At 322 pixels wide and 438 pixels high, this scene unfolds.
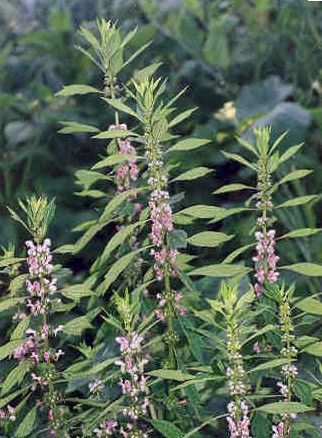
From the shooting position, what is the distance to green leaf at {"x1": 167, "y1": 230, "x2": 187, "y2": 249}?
1.21m

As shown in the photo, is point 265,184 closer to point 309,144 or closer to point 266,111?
point 266,111

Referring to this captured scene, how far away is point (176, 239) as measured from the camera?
1.22 meters

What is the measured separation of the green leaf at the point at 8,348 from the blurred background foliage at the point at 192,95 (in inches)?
34.5

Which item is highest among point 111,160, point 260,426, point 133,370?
point 111,160

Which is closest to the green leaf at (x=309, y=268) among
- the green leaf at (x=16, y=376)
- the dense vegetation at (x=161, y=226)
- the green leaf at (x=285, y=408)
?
the dense vegetation at (x=161, y=226)

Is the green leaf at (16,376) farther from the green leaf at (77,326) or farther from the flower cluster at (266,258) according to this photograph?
the flower cluster at (266,258)

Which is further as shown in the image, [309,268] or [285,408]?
[309,268]

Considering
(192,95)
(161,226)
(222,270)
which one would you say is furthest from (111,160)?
(192,95)

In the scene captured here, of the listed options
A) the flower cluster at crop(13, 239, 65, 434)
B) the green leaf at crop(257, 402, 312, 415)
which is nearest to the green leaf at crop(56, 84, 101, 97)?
the flower cluster at crop(13, 239, 65, 434)

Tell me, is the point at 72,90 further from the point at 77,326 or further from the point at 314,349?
the point at 314,349

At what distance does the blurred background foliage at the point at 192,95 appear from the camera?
2361mm

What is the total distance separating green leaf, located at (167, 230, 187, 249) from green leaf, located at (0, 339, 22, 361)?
28 centimetres

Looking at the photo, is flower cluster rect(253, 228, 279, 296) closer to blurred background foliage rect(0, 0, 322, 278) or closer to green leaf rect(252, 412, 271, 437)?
green leaf rect(252, 412, 271, 437)

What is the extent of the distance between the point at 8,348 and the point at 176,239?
0.30m
